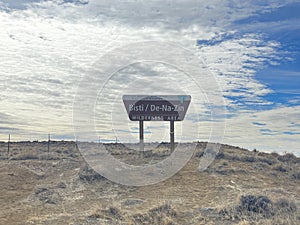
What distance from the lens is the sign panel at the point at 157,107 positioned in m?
19.0

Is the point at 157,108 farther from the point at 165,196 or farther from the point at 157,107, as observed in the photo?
the point at 165,196

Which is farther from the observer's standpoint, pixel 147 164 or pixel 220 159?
pixel 220 159

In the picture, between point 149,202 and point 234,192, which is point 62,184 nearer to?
Result: point 149,202

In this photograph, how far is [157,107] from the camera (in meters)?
19.4

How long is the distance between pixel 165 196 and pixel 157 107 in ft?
23.0

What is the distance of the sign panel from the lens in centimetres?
1895

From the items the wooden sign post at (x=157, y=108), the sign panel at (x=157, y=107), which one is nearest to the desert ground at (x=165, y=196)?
the wooden sign post at (x=157, y=108)

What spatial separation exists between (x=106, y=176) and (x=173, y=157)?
4557 mm

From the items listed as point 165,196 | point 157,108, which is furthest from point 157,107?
point 165,196

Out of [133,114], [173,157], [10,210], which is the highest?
[133,114]

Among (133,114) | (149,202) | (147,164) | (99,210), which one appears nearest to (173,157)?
(147,164)

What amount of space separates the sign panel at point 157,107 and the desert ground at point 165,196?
3.11 metres

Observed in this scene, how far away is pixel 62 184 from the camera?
53.3 feet

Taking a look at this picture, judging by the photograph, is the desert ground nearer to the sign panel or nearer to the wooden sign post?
the wooden sign post
